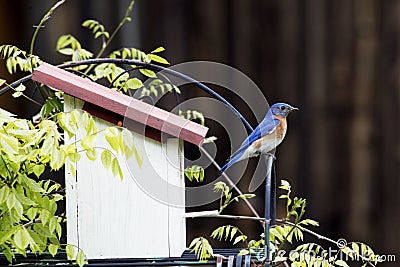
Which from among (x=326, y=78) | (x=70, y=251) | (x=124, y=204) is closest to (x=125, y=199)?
(x=124, y=204)

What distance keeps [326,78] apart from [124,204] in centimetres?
111

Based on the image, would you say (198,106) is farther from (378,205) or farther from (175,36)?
(378,205)

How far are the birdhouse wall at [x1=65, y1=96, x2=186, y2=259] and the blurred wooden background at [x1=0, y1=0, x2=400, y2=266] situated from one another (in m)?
0.97

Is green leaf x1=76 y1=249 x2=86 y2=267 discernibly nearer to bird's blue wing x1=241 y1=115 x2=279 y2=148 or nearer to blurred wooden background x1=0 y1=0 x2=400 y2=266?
bird's blue wing x1=241 y1=115 x2=279 y2=148

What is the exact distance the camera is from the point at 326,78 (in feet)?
5.96

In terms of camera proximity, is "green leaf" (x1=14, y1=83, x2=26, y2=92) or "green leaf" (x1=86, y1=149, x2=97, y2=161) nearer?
"green leaf" (x1=86, y1=149, x2=97, y2=161)

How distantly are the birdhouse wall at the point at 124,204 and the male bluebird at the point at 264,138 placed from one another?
12 centimetres

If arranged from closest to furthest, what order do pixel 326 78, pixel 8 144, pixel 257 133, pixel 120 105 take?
pixel 8 144 → pixel 120 105 → pixel 257 133 → pixel 326 78

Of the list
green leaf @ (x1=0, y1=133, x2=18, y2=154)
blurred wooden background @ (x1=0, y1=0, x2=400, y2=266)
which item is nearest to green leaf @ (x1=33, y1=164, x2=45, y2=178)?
green leaf @ (x1=0, y1=133, x2=18, y2=154)

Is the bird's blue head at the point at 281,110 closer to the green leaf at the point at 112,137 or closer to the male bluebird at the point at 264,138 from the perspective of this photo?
the male bluebird at the point at 264,138

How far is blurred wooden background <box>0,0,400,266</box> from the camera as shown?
5.92 ft

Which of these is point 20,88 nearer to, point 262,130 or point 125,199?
point 125,199

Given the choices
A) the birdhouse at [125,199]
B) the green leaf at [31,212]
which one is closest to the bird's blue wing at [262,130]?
the birdhouse at [125,199]

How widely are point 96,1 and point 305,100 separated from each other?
72 centimetres
